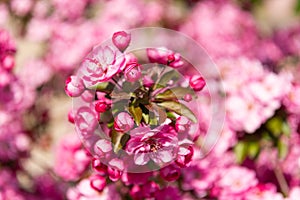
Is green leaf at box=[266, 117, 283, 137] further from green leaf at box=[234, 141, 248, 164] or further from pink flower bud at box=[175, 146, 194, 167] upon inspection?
pink flower bud at box=[175, 146, 194, 167]

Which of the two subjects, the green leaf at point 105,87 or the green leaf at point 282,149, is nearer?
the green leaf at point 105,87

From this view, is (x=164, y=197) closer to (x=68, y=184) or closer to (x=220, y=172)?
(x=220, y=172)

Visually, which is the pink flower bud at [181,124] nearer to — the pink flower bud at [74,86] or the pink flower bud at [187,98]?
the pink flower bud at [187,98]

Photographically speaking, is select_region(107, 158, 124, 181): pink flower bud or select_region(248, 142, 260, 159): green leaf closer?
select_region(107, 158, 124, 181): pink flower bud

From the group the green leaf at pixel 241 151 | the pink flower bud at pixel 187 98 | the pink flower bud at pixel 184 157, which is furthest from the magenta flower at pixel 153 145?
the green leaf at pixel 241 151

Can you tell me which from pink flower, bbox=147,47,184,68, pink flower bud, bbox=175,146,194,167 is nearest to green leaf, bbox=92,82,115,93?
pink flower, bbox=147,47,184,68

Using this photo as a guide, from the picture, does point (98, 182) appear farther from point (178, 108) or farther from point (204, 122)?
point (204, 122)
